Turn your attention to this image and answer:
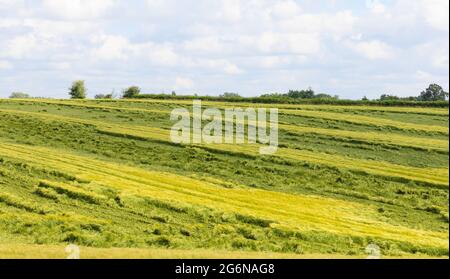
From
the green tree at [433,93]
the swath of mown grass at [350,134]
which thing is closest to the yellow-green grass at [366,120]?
the swath of mown grass at [350,134]

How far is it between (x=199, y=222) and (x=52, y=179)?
→ 12.3m

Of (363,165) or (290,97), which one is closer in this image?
(363,165)

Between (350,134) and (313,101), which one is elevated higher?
(313,101)

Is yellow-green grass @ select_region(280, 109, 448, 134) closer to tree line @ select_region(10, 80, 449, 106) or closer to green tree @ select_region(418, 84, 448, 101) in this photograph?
tree line @ select_region(10, 80, 449, 106)

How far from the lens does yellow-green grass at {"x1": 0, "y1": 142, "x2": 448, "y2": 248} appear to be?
3425 cm

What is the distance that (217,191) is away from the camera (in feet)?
139

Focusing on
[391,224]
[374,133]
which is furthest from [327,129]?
[391,224]

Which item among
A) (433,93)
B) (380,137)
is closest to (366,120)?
(380,137)

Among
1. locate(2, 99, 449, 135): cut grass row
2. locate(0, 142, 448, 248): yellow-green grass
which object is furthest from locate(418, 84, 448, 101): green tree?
locate(0, 142, 448, 248): yellow-green grass

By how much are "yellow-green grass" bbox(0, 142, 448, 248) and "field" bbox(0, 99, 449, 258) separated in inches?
4.2

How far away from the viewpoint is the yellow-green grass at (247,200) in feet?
112

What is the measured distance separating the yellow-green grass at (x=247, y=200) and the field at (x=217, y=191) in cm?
11

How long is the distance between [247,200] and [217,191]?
3.16 metres

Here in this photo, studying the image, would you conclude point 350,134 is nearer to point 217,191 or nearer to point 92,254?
point 217,191
